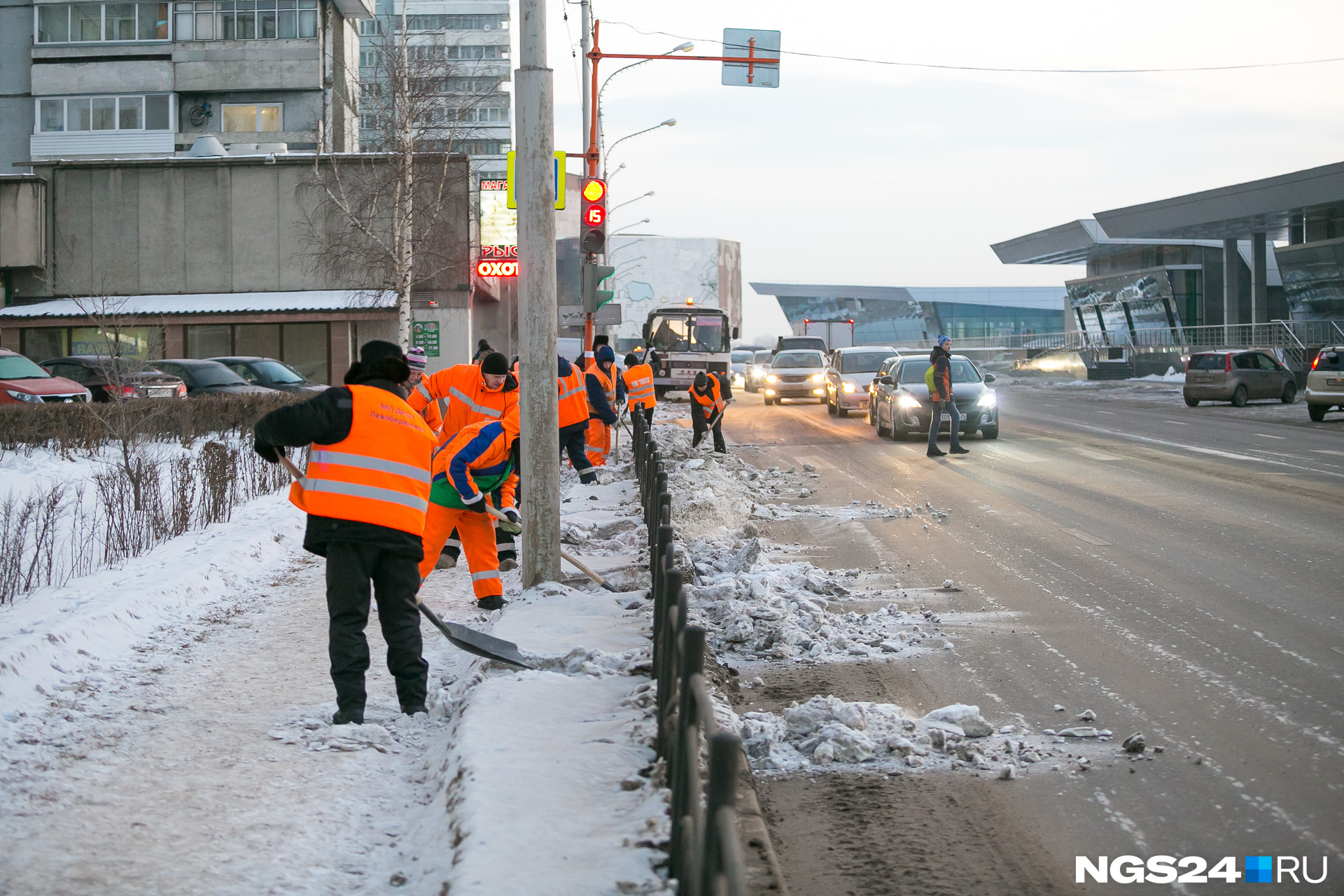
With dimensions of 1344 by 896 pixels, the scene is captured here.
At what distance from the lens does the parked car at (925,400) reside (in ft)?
72.9

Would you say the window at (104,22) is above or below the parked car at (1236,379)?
above

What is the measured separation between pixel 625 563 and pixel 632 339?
78.7 meters

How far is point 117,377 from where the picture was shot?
14.9 metres

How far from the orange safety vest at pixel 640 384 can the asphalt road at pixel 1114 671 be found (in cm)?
479

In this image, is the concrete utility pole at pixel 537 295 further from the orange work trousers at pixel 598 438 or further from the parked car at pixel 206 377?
the parked car at pixel 206 377

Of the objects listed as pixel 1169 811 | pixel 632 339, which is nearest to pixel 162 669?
pixel 1169 811

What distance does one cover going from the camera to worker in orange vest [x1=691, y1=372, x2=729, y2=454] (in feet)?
68.0

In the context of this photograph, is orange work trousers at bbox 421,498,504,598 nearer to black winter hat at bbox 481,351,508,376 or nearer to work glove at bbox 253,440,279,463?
black winter hat at bbox 481,351,508,376

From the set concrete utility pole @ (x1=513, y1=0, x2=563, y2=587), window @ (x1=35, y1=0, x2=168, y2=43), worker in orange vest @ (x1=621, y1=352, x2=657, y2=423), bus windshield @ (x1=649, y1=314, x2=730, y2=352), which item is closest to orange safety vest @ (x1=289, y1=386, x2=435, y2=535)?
concrete utility pole @ (x1=513, y1=0, x2=563, y2=587)

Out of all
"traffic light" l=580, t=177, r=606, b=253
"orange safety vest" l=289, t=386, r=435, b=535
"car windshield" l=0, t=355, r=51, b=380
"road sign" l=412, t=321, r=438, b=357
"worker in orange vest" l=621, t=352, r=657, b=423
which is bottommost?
"orange safety vest" l=289, t=386, r=435, b=535

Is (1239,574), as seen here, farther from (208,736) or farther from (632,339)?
(632,339)

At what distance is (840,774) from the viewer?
509cm

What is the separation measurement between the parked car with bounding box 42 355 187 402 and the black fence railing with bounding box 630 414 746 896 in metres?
11.6

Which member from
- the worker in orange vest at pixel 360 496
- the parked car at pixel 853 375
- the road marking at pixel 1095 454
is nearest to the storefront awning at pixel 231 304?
the parked car at pixel 853 375
